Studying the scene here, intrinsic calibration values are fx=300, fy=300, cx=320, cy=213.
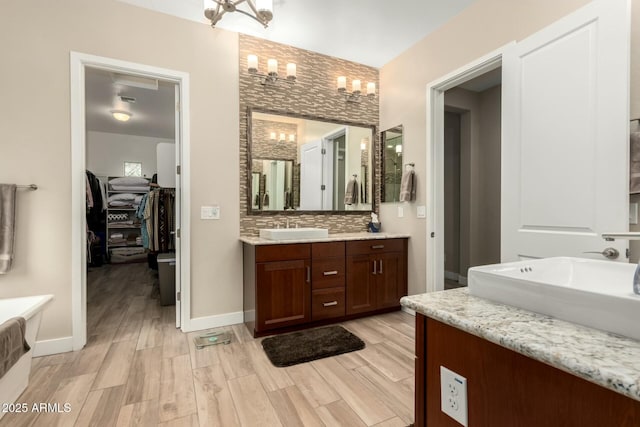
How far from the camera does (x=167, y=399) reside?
1727 millimetres

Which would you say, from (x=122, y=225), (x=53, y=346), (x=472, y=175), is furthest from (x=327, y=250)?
(x=122, y=225)

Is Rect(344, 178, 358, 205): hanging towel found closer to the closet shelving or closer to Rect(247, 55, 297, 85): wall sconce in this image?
Rect(247, 55, 297, 85): wall sconce

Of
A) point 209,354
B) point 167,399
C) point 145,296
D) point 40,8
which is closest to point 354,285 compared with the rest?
point 209,354

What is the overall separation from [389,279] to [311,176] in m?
1.37

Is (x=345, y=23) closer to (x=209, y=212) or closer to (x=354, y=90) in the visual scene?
(x=354, y=90)

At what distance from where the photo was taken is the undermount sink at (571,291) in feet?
2.10

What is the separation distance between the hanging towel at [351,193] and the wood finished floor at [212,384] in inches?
54.8

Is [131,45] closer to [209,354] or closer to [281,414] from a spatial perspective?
[209,354]

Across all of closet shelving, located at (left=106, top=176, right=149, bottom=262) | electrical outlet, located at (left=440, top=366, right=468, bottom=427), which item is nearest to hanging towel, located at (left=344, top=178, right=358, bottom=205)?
electrical outlet, located at (left=440, top=366, right=468, bottom=427)

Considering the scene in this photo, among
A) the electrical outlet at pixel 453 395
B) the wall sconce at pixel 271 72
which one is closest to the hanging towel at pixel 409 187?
the wall sconce at pixel 271 72

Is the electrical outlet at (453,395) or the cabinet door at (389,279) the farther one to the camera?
the cabinet door at (389,279)

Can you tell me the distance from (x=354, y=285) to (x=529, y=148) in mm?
1790

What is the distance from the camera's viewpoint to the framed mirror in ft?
9.88

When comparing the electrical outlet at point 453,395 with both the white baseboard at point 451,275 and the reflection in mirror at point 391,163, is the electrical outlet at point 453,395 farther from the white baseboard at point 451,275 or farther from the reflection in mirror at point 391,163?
the white baseboard at point 451,275
